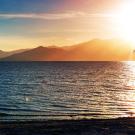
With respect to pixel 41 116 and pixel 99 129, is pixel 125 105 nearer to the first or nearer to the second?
pixel 41 116

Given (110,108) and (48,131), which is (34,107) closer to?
(110,108)

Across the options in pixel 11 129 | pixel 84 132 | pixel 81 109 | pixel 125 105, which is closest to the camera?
pixel 84 132

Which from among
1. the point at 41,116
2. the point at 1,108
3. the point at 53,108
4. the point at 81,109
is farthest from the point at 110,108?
the point at 1,108

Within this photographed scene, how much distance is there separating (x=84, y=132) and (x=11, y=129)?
6952mm

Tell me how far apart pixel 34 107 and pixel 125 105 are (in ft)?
52.8

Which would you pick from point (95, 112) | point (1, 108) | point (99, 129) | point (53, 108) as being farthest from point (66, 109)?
point (99, 129)

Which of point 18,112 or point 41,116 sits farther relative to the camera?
point 18,112

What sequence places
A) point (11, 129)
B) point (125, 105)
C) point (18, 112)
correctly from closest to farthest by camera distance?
point (11, 129)
point (18, 112)
point (125, 105)

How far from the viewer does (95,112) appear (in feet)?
161

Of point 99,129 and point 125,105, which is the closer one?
point 99,129

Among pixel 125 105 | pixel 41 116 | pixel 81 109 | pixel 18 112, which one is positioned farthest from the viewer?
pixel 125 105

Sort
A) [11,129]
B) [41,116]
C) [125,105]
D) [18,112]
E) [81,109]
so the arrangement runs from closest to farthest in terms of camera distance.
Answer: [11,129]
[41,116]
[18,112]
[81,109]
[125,105]

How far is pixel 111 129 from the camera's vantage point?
30.7m

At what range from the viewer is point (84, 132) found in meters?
29.0
